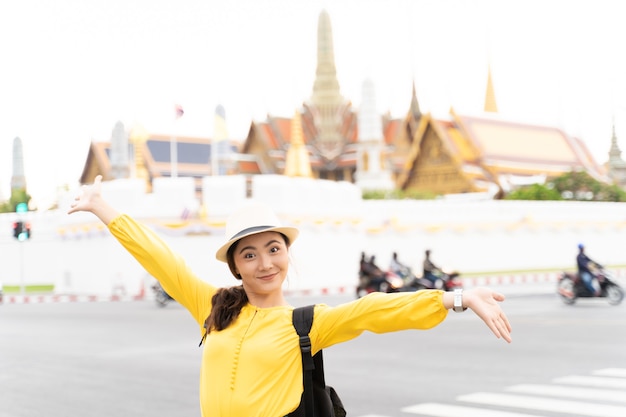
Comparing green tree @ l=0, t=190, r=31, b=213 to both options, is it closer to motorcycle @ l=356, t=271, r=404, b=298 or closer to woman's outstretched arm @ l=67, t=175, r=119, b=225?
motorcycle @ l=356, t=271, r=404, b=298

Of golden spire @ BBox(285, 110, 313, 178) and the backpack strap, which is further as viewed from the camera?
golden spire @ BBox(285, 110, 313, 178)

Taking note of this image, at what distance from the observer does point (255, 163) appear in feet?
218

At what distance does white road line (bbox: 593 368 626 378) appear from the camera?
916cm

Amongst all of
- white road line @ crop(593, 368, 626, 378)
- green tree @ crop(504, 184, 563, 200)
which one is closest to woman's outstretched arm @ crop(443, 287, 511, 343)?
white road line @ crop(593, 368, 626, 378)

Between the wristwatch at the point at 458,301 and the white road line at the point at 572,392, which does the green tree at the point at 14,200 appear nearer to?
the white road line at the point at 572,392

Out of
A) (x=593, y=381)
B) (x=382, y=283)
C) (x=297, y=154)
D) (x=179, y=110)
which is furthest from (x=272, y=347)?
(x=297, y=154)

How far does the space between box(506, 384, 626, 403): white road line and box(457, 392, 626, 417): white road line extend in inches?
10.6

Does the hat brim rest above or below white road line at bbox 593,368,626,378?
above

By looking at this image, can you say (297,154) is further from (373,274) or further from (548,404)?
(548,404)

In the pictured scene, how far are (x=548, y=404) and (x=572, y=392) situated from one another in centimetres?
69

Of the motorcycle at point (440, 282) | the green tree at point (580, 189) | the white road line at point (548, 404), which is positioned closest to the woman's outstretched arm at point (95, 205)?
the white road line at point (548, 404)

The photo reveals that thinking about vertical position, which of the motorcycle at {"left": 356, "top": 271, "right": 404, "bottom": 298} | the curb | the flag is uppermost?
the flag

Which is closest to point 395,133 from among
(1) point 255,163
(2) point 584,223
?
(1) point 255,163

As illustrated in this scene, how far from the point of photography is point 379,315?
3016 millimetres
